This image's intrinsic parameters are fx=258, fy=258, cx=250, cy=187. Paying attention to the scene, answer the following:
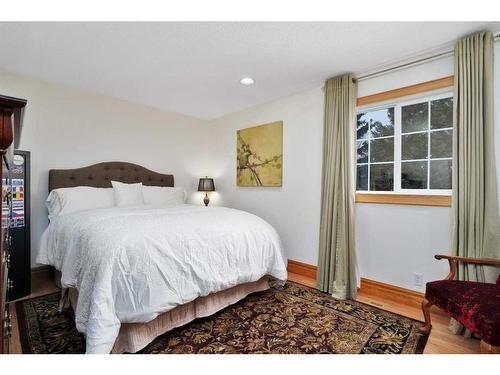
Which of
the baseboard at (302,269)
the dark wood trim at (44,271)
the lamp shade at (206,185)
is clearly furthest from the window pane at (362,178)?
the dark wood trim at (44,271)

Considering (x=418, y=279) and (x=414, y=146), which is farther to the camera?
(x=414, y=146)

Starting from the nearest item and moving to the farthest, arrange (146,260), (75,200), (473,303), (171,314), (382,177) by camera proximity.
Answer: (473,303), (146,260), (171,314), (382,177), (75,200)

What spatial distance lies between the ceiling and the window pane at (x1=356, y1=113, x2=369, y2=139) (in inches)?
19.5

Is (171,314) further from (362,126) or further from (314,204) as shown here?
(362,126)

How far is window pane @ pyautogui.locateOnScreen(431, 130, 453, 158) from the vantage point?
2.28 m

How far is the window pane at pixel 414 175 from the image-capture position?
95.3 inches

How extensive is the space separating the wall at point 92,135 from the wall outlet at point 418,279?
11.0 feet

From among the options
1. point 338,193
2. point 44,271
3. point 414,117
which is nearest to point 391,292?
point 338,193

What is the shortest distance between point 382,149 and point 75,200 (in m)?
3.35

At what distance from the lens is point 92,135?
339 centimetres

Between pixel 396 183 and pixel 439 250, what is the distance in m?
0.71

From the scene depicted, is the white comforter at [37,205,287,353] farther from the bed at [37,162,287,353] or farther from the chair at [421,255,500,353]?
the chair at [421,255,500,353]
